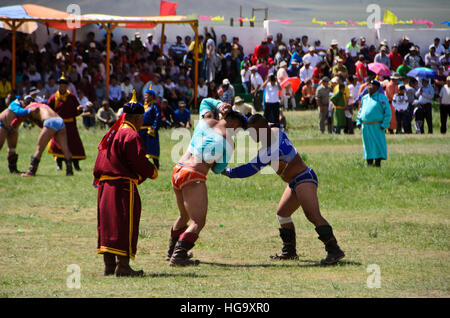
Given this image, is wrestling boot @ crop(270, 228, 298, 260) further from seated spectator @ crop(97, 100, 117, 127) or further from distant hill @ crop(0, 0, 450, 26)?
distant hill @ crop(0, 0, 450, 26)

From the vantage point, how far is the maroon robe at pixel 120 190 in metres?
7.46

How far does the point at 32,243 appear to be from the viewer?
971 cm

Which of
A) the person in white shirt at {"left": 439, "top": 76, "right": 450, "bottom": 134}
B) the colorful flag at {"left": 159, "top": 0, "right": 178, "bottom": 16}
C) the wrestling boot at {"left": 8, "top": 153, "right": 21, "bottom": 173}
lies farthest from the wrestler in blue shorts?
the colorful flag at {"left": 159, "top": 0, "right": 178, "bottom": 16}

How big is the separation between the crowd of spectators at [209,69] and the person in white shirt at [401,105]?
Answer: 0.27 metres

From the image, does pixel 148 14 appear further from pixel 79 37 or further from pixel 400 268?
pixel 400 268

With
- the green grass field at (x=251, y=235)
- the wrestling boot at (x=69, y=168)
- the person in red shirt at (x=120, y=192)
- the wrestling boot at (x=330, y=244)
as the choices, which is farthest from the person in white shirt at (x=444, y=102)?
the person in red shirt at (x=120, y=192)

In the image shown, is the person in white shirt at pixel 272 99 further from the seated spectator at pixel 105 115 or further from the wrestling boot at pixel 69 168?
the wrestling boot at pixel 69 168

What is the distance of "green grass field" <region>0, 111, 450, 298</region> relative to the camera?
708cm

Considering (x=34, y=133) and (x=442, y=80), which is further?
(x=442, y=80)

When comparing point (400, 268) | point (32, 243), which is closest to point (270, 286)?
point (400, 268)

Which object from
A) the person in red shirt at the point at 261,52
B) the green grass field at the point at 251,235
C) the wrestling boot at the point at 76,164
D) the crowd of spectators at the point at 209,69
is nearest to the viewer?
the green grass field at the point at 251,235

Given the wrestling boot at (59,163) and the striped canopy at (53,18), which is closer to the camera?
the wrestling boot at (59,163)

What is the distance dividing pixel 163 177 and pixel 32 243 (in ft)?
20.9

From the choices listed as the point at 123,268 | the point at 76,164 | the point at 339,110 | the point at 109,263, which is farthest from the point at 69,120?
the point at 339,110
